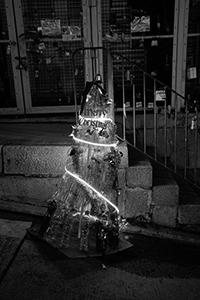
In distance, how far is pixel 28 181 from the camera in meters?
3.64

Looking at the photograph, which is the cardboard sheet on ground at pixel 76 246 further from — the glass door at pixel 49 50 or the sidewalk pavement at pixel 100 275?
the glass door at pixel 49 50

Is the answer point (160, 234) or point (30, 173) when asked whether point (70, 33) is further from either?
point (160, 234)

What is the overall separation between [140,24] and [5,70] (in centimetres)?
341

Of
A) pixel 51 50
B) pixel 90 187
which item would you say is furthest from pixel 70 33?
pixel 90 187

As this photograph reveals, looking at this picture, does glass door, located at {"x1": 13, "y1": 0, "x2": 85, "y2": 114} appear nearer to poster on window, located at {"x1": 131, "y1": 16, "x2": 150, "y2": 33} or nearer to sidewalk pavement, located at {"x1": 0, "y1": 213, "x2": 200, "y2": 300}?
poster on window, located at {"x1": 131, "y1": 16, "x2": 150, "y2": 33}

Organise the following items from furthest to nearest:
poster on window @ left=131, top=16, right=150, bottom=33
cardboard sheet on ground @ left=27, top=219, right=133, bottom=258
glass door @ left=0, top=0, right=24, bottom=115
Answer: poster on window @ left=131, top=16, right=150, bottom=33, glass door @ left=0, top=0, right=24, bottom=115, cardboard sheet on ground @ left=27, top=219, right=133, bottom=258

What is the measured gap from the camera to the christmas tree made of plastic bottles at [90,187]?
2.78 meters

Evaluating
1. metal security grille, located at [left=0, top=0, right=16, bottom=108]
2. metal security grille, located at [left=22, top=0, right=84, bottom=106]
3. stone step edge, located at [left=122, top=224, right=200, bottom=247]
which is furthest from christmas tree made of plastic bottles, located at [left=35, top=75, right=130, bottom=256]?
metal security grille, located at [left=0, top=0, right=16, bottom=108]

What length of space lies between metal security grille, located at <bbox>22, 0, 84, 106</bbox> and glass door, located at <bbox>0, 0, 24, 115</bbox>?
30cm

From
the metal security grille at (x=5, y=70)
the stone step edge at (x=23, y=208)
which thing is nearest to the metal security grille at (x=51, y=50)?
the metal security grille at (x=5, y=70)

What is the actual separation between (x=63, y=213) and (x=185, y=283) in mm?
1489

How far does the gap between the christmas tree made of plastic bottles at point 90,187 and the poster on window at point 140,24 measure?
362 cm

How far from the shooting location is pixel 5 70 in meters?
6.01

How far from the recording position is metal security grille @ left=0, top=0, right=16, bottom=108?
565cm
